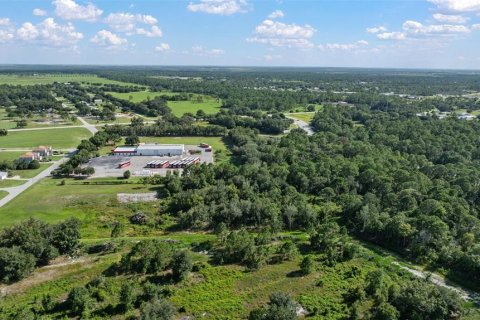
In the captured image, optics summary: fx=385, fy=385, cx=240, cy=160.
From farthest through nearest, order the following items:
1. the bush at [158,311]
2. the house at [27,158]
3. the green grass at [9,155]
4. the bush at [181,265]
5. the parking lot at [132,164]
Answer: the green grass at [9,155] → the house at [27,158] → the parking lot at [132,164] → the bush at [181,265] → the bush at [158,311]

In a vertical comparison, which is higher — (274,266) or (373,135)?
(373,135)

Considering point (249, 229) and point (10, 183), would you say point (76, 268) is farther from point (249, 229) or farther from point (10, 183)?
point (10, 183)

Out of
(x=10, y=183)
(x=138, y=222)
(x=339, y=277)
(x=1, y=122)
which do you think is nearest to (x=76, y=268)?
(x=138, y=222)

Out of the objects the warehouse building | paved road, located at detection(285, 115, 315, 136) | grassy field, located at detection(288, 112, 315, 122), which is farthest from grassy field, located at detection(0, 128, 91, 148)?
grassy field, located at detection(288, 112, 315, 122)

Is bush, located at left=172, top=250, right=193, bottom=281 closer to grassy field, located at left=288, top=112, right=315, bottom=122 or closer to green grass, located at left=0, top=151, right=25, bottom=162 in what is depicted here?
green grass, located at left=0, top=151, right=25, bottom=162

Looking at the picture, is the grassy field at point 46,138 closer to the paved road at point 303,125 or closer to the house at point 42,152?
the house at point 42,152

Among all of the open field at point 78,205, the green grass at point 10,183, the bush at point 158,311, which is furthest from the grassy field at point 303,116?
the bush at point 158,311
